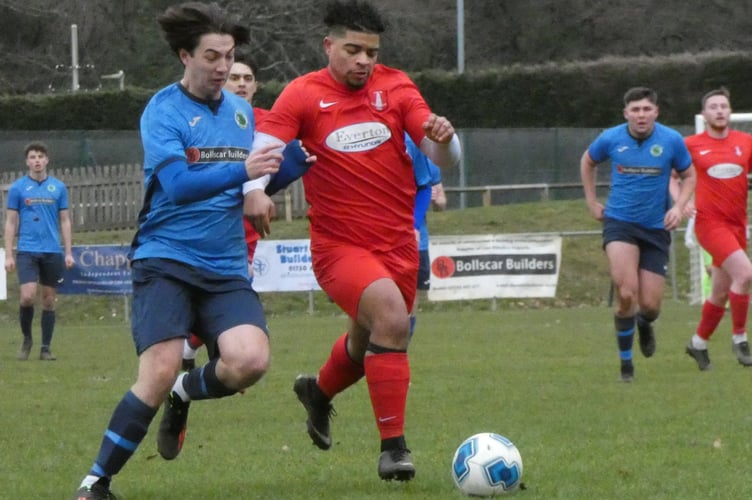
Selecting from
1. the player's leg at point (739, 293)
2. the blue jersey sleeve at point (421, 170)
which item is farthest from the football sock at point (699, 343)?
the blue jersey sleeve at point (421, 170)

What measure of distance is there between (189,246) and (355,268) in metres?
0.81

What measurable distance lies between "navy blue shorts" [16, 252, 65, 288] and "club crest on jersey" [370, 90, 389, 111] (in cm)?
888

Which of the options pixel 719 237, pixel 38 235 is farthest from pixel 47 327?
pixel 719 237

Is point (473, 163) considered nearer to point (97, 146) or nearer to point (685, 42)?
point (97, 146)

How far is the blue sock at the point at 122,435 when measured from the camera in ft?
19.2

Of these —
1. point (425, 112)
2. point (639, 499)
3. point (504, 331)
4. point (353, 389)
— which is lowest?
point (504, 331)

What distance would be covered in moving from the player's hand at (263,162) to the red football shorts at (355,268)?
92 cm

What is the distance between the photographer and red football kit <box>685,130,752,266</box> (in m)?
12.1

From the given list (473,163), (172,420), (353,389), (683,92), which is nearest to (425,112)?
(172,420)

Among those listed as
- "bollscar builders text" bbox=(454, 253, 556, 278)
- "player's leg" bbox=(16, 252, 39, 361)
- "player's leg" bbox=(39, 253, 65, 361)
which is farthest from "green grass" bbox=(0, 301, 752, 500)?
"bollscar builders text" bbox=(454, 253, 556, 278)

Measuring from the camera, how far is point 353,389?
10945 mm

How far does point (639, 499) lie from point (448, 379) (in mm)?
5739

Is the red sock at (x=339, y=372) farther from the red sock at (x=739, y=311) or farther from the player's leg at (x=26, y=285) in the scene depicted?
the player's leg at (x=26, y=285)

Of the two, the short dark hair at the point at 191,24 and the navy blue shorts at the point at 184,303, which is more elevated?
the short dark hair at the point at 191,24
